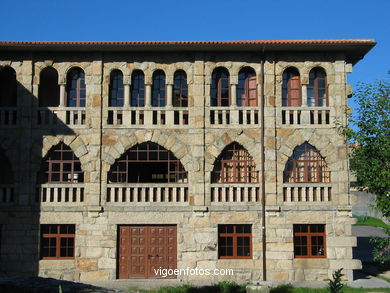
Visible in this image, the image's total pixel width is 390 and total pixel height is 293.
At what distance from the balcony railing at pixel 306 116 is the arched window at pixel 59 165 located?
27.0 feet

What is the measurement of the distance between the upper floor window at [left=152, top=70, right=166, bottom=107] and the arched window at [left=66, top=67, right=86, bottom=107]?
278 cm

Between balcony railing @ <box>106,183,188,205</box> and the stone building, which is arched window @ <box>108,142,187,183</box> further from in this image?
balcony railing @ <box>106,183,188,205</box>

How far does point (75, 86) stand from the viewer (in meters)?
17.9

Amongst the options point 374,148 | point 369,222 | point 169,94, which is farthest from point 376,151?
point 369,222

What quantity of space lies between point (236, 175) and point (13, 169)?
8.51 metres

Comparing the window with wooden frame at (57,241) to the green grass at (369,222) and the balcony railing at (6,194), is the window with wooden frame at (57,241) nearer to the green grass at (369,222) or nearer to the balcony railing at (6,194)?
the balcony railing at (6,194)

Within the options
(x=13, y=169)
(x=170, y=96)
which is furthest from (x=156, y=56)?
(x=13, y=169)

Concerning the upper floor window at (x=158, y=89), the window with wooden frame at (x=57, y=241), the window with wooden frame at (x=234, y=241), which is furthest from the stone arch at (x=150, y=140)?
the window with wooden frame at (x=57, y=241)

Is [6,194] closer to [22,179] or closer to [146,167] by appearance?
[22,179]

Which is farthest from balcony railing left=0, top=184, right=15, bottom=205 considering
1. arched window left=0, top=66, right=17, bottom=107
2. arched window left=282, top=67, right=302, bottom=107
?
arched window left=282, top=67, right=302, bottom=107

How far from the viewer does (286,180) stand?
1734cm

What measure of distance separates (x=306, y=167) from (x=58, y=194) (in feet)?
31.5

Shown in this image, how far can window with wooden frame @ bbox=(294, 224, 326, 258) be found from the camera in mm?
16953

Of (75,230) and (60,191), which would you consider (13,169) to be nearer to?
(60,191)
